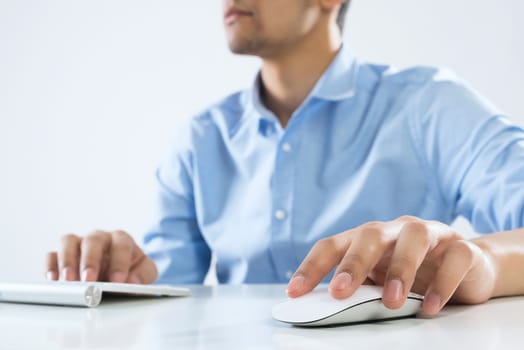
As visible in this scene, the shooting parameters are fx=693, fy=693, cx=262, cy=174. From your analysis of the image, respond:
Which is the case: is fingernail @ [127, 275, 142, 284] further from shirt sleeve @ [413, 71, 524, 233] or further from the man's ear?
the man's ear

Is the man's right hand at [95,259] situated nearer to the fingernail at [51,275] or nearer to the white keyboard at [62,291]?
the fingernail at [51,275]

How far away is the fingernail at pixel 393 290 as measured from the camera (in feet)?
1.82

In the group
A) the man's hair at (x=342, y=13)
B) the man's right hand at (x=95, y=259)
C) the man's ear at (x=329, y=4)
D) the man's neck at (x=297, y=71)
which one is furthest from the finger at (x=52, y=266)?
the man's hair at (x=342, y=13)

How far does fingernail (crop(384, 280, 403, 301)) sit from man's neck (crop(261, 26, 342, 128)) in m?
1.00

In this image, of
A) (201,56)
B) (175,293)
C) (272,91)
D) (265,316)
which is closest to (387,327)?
(265,316)

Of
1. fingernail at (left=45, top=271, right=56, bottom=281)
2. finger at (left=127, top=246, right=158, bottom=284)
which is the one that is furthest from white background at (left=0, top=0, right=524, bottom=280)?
fingernail at (left=45, top=271, right=56, bottom=281)

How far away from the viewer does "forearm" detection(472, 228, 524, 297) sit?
29.0 inches

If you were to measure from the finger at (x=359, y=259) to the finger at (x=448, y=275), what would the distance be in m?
0.05

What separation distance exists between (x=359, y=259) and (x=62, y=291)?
1.07ft

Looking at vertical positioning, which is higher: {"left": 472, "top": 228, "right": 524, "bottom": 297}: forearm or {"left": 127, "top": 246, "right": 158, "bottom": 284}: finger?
Answer: {"left": 472, "top": 228, "right": 524, "bottom": 297}: forearm

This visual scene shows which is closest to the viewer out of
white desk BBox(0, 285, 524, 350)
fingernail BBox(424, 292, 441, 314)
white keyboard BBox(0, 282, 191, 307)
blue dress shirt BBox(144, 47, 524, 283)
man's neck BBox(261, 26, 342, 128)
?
white desk BBox(0, 285, 524, 350)

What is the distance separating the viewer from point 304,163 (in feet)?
4.49

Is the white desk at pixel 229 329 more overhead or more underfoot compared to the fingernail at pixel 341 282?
more underfoot

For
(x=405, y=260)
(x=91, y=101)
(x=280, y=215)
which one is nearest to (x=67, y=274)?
(x=280, y=215)
